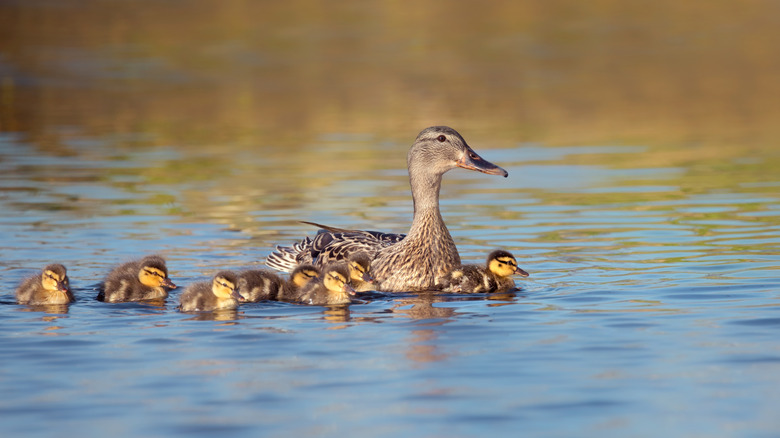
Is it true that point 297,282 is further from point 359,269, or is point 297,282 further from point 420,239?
point 420,239

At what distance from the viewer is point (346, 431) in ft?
18.5

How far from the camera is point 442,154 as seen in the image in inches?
391

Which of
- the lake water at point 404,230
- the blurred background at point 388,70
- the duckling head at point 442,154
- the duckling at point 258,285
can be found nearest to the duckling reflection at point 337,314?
the lake water at point 404,230

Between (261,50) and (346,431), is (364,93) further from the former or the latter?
(346,431)

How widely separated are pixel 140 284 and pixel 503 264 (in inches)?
100

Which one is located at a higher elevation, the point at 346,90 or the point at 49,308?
the point at 346,90

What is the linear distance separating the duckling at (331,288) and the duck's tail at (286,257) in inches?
65.5

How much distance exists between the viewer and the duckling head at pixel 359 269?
9281 millimetres

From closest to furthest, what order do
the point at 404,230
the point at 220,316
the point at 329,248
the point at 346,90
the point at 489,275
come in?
1. the point at 220,316
2. the point at 489,275
3. the point at 329,248
4. the point at 404,230
5. the point at 346,90

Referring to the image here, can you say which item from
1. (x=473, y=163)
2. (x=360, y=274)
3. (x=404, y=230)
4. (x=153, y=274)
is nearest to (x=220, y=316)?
(x=153, y=274)

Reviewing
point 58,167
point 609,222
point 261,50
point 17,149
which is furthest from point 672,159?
point 261,50

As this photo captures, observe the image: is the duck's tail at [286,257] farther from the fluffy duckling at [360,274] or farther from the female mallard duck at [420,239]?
the fluffy duckling at [360,274]

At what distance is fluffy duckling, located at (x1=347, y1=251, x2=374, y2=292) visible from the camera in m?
9.29

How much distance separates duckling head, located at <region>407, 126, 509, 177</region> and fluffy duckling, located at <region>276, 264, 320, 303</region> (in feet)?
4.16
